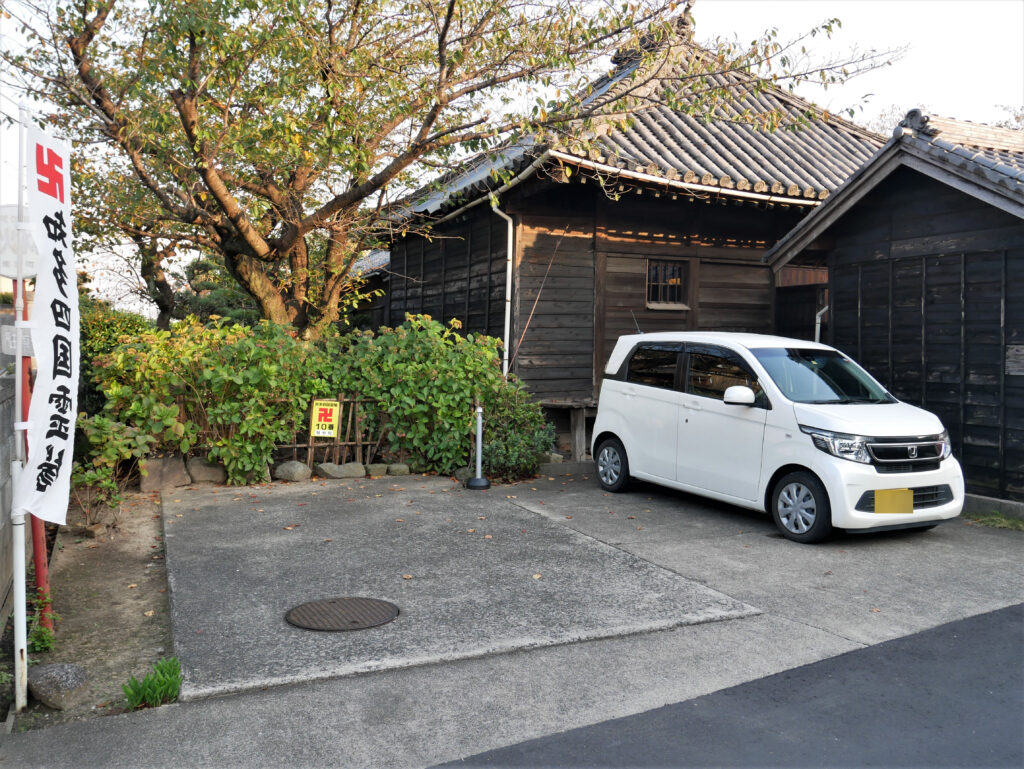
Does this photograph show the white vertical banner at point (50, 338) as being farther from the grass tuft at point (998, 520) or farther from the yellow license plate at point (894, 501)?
the grass tuft at point (998, 520)

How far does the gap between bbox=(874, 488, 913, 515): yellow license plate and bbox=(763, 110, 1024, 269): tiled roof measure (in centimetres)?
293

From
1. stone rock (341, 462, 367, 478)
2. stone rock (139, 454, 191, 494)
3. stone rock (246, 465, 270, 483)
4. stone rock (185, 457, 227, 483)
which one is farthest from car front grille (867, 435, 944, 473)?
stone rock (139, 454, 191, 494)

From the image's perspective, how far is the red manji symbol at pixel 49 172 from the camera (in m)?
3.99

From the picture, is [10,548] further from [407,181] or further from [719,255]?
[719,255]

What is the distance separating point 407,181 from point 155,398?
4.68 meters

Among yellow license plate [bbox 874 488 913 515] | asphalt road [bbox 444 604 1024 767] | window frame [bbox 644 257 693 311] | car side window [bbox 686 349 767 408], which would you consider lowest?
asphalt road [bbox 444 604 1024 767]

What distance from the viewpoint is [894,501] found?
6727mm

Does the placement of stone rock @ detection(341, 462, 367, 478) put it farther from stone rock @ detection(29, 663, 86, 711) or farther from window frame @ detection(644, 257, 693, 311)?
stone rock @ detection(29, 663, 86, 711)

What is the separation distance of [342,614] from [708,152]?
359 inches

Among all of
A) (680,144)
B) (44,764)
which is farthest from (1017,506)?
(44,764)

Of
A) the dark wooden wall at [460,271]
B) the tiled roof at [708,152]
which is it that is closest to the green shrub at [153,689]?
the tiled roof at [708,152]

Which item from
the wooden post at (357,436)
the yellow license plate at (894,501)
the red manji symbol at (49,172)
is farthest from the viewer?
the wooden post at (357,436)

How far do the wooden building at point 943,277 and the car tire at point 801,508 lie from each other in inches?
104

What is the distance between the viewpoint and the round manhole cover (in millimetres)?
4797
